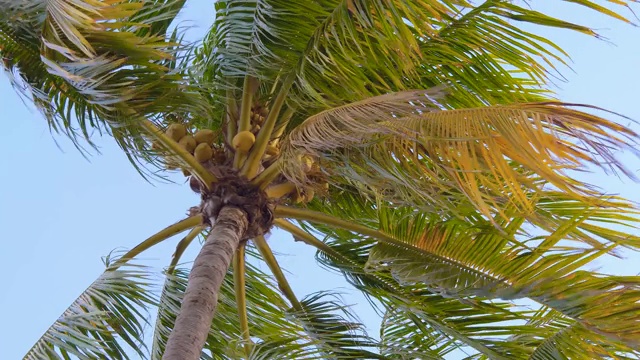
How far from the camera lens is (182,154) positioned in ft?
16.1

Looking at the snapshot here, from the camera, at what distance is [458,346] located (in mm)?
4664

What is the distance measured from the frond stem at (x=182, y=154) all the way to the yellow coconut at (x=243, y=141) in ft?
0.81

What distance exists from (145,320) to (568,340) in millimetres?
2402

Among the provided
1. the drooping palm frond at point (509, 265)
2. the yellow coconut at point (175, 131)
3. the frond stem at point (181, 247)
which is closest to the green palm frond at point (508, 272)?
the drooping palm frond at point (509, 265)

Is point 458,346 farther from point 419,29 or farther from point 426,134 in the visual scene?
point 419,29

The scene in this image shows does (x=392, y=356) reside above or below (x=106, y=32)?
below

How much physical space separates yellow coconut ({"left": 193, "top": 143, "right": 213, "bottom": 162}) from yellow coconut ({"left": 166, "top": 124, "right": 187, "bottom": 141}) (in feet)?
0.51

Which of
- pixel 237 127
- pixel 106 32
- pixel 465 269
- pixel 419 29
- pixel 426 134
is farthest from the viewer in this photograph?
pixel 237 127

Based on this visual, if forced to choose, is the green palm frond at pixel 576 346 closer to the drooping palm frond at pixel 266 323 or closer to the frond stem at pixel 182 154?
the drooping palm frond at pixel 266 323

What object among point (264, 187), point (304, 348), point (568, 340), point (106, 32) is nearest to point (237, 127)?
point (264, 187)

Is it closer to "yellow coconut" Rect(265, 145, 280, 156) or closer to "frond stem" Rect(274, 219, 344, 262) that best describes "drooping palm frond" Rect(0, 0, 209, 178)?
"yellow coconut" Rect(265, 145, 280, 156)

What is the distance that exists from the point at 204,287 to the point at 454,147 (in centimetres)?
149

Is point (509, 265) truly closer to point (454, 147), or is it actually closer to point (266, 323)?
point (454, 147)

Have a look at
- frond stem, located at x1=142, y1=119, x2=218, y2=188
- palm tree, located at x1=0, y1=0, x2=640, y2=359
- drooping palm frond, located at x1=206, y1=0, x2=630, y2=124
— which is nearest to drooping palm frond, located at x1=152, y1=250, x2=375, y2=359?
palm tree, located at x1=0, y1=0, x2=640, y2=359
